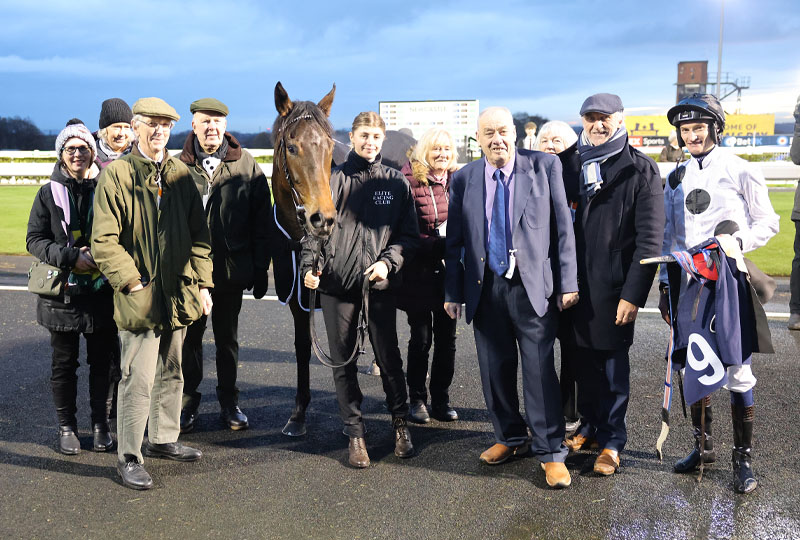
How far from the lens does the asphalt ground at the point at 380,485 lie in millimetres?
3643

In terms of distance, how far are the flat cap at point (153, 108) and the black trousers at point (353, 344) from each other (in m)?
1.47

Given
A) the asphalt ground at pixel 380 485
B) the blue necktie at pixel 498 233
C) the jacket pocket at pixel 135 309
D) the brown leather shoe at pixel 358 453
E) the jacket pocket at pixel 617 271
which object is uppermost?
the blue necktie at pixel 498 233

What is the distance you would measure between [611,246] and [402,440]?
1.81 metres

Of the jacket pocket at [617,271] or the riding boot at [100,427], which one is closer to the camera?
the jacket pocket at [617,271]

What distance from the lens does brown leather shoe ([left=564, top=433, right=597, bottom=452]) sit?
4.67 m

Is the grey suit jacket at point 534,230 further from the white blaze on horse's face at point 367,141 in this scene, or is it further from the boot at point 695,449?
the boot at point 695,449

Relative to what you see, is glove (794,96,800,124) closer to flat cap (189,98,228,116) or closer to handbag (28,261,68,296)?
flat cap (189,98,228,116)

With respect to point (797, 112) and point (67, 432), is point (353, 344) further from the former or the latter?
point (797, 112)

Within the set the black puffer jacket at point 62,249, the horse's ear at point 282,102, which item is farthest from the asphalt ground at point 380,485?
the horse's ear at point 282,102

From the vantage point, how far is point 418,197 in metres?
5.26

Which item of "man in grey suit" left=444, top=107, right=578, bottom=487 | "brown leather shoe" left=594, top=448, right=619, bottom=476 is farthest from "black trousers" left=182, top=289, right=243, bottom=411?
"brown leather shoe" left=594, top=448, right=619, bottom=476

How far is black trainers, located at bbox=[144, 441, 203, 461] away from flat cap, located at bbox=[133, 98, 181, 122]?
2.10 m

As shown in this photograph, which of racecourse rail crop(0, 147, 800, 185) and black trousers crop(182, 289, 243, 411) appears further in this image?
racecourse rail crop(0, 147, 800, 185)

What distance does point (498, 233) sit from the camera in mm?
4305
